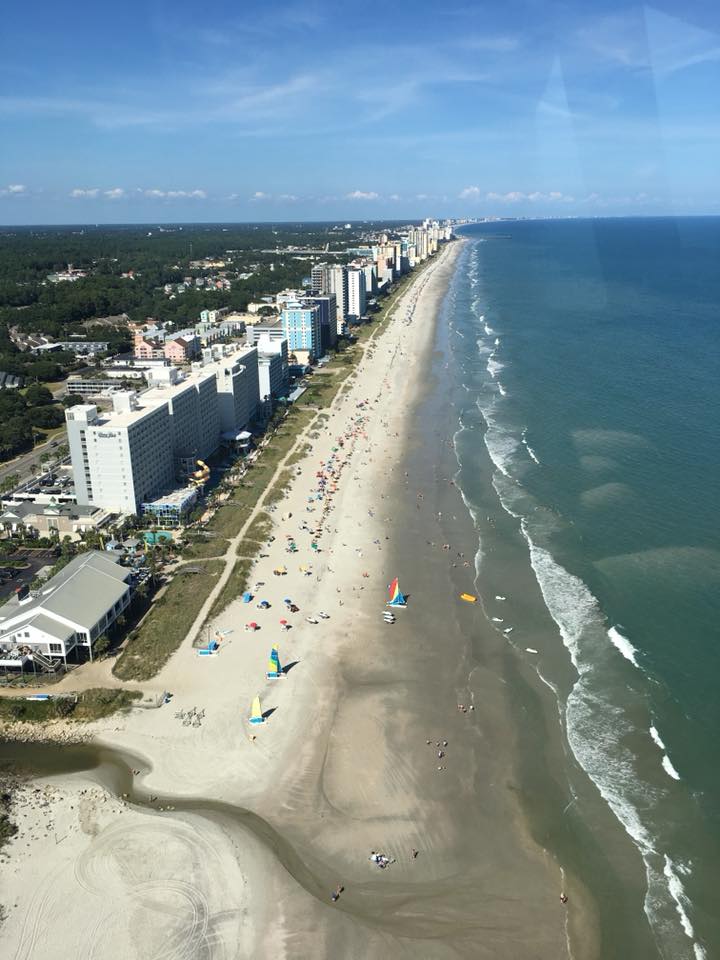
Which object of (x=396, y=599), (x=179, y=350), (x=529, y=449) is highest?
(x=179, y=350)

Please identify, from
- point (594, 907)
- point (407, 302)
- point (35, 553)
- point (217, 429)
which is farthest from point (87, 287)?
point (594, 907)

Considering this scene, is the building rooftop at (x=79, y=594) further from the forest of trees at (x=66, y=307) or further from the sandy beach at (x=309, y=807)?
the forest of trees at (x=66, y=307)

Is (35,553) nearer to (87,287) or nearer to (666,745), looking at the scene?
(666,745)

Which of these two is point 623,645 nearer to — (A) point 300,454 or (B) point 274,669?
(B) point 274,669

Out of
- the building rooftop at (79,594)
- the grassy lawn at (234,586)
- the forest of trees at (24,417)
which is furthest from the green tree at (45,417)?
the grassy lawn at (234,586)

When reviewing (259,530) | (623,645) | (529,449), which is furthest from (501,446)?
(623,645)

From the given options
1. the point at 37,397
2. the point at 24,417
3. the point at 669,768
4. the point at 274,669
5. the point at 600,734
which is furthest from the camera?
the point at 37,397

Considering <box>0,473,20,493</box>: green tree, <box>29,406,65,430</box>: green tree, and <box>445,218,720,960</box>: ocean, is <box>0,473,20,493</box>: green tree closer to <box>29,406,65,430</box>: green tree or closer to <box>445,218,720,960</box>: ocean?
<box>29,406,65,430</box>: green tree
